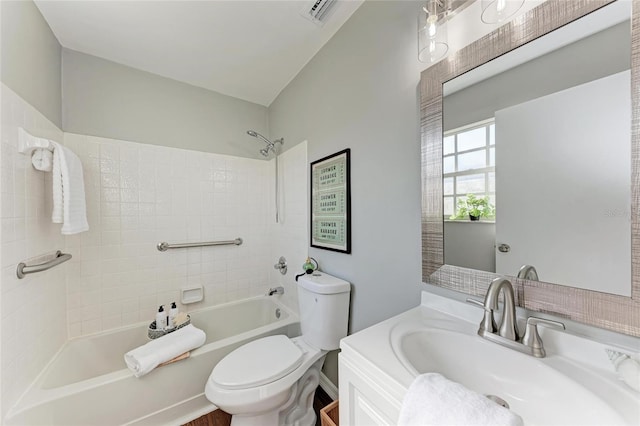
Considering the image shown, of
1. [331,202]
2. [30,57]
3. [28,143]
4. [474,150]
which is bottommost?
[331,202]

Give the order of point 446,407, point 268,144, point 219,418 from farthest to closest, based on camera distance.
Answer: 1. point 268,144
2. point 219,418
3. point 446,407

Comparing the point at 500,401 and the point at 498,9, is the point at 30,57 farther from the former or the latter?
the point at 500,401

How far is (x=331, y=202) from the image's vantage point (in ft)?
5.07

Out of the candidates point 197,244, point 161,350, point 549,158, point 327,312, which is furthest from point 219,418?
point 549,158

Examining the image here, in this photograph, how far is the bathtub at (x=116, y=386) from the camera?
43.0 inches

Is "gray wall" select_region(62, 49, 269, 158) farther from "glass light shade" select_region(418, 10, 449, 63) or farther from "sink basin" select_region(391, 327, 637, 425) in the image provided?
"sink basin" select_region(391, 327, 637, 425)

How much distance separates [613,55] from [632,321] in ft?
2.19

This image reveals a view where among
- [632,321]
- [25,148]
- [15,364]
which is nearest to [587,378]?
[632,321]

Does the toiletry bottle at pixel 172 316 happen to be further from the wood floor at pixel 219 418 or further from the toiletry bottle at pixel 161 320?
the wood floor at pixel 219 418

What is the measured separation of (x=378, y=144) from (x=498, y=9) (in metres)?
0.62

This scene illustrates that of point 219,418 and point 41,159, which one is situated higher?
point 41,159

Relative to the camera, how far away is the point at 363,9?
128 cm

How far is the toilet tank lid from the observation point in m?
1.33

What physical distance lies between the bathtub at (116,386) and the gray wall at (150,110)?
148 cm
